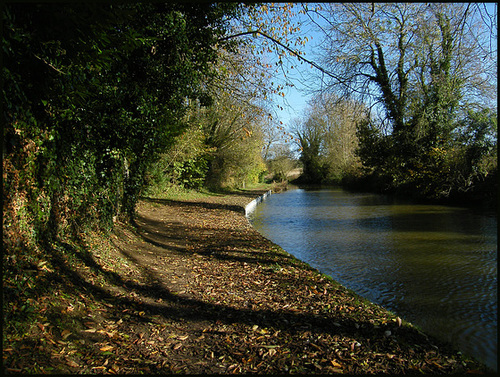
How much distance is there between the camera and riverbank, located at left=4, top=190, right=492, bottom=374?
3.34m

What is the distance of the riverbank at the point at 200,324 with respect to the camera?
3.34 m

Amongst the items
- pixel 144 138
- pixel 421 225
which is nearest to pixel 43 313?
pixel 144 138

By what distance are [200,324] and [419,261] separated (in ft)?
21.5

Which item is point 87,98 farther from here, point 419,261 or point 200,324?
point 419,261

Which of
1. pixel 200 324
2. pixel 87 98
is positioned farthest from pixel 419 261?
pixel 87 98

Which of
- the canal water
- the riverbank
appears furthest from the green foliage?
the canal water

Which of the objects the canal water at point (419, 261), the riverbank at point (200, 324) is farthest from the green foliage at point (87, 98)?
the canal water at point (419, 261)

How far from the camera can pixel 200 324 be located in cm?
429

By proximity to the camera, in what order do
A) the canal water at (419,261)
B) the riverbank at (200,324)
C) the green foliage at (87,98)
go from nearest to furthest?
the riverbank at (200,324), the green foliage at (87,98), the canal water at (419,261)

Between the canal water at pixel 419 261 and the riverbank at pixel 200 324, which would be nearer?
the riverbank at pixel 200 324

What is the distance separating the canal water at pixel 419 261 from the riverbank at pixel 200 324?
3.78ft

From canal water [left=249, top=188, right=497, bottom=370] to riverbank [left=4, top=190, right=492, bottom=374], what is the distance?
115cm

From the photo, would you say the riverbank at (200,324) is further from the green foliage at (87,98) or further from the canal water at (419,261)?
the canal water at (419,261)

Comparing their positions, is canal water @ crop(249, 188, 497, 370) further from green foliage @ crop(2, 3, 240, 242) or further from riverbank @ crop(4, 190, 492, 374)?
green foliage @ crop(2, 3, 240, 242)
